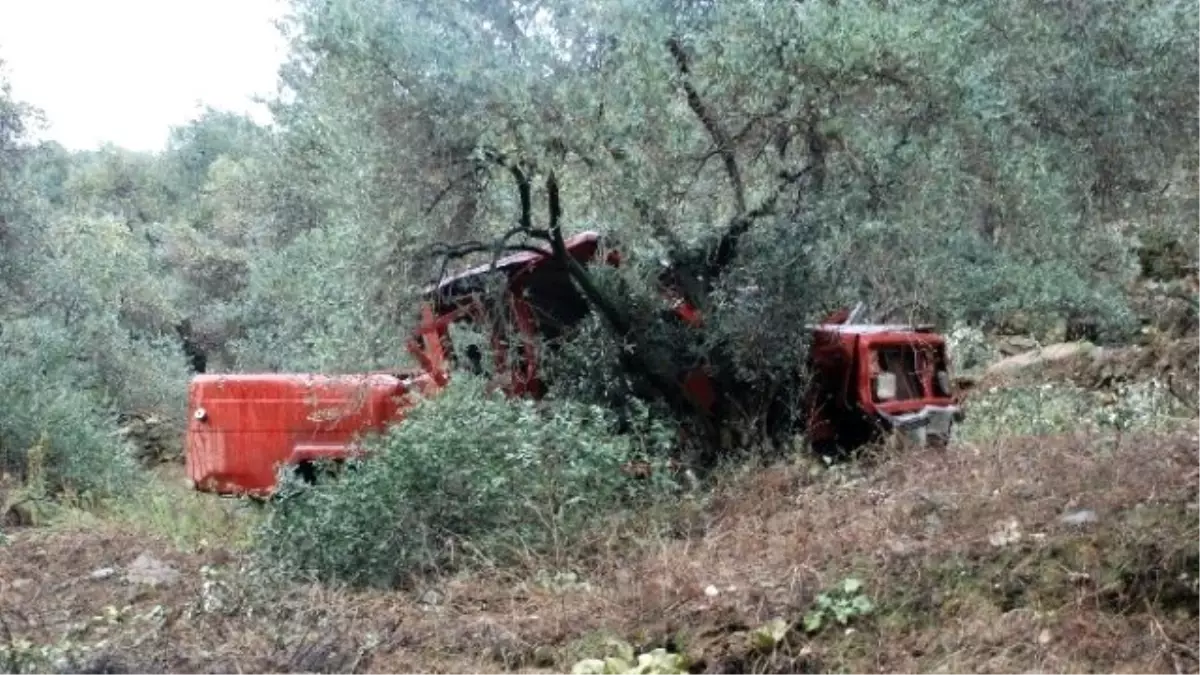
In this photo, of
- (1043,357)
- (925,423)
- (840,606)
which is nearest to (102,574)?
(840,606)

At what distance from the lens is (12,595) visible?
279 inches

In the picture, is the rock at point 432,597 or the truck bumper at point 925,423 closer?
the rock at point 432,597

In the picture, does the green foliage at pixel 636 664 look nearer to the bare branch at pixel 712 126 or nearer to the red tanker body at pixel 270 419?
the bare branch at pixel 712 126

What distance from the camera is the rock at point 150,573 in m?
7.26

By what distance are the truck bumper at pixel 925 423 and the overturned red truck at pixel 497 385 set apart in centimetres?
1

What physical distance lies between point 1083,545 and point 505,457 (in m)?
3.35

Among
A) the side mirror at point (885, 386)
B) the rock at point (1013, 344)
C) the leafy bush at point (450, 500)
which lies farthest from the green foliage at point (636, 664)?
the rock at point (1013, 344)

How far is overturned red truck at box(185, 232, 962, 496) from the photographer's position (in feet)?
28.1

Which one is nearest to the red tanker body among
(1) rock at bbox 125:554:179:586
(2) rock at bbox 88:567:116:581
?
(1) rock at bbox 125:554:179:586

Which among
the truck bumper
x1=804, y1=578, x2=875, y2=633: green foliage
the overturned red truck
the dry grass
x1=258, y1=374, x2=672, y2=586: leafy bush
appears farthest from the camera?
the overturned red truck

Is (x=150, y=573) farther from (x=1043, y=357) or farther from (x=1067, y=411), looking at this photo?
(x=1043, y=357)

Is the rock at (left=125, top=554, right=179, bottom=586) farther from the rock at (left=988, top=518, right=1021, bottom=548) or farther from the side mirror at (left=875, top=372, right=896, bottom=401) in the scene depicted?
the side mirror at (left=875, top=372, right=896, bottom=401)

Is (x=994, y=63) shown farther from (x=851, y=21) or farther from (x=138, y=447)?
(x=138, y=447)

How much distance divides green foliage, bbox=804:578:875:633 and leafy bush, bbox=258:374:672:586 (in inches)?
80.4
